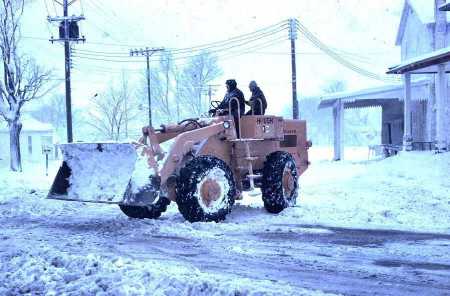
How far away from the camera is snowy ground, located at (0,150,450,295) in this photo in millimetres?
5449

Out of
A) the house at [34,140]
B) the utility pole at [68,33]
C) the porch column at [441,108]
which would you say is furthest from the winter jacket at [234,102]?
the house at [34,140]

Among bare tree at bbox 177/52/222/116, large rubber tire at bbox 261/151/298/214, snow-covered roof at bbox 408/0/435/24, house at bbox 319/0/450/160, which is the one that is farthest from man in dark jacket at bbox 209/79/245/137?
bare tree at bbox 177/52/222/116

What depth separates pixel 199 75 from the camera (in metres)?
64.6

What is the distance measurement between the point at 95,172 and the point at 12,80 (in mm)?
25677

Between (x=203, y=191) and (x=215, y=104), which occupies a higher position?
(x=215, y=104)

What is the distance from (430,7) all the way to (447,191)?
1817cm

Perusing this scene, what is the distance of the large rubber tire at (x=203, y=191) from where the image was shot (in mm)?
8773

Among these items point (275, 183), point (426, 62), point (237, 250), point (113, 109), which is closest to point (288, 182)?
point (275, 183)

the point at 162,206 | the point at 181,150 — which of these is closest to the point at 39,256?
the point at 181,150

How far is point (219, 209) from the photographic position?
A: 916 centimetres

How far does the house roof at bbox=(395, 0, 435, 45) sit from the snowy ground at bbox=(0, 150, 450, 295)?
17723mm

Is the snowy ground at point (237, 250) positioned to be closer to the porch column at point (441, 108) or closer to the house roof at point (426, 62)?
the house roof at point (426, 62)

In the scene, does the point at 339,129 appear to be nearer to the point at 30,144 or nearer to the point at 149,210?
the point at 149,210

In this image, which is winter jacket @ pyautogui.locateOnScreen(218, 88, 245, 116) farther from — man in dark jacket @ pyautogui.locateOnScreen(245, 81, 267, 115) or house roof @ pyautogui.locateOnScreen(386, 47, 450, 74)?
house roof @ pyautogui.locateOnScreen(386, 47, 450, 74)
